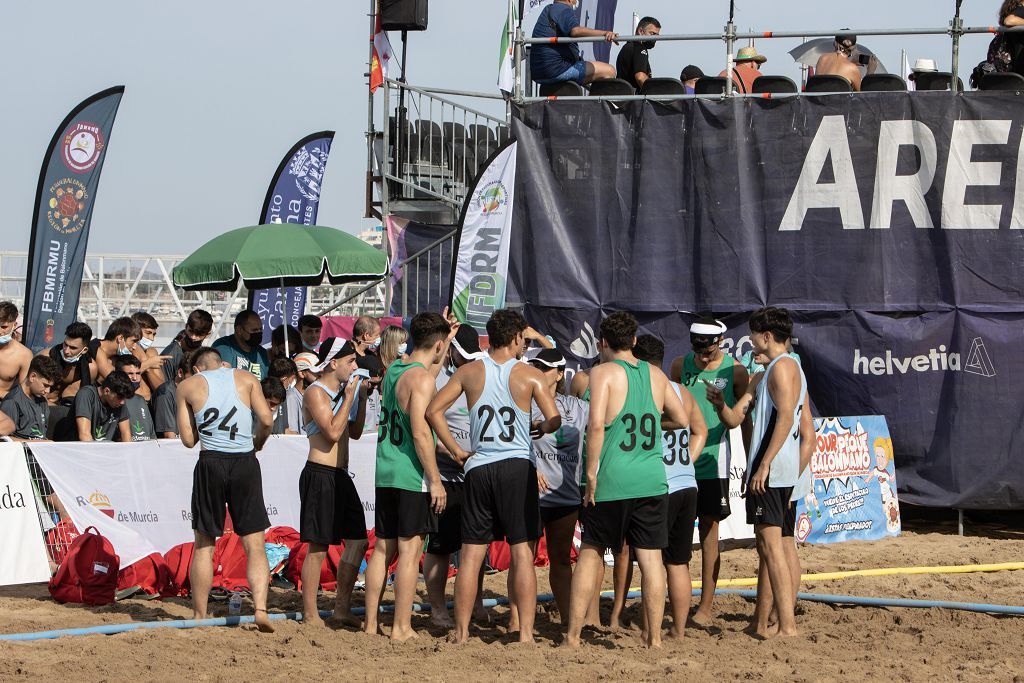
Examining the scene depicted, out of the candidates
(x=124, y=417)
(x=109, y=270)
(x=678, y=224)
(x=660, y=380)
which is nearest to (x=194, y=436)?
(x=124, y=417)

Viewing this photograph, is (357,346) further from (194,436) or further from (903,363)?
(903,363)

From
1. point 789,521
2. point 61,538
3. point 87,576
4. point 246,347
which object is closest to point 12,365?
point 61,538

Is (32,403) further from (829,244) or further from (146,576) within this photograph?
(829,244)

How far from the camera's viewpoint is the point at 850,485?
35.4ft

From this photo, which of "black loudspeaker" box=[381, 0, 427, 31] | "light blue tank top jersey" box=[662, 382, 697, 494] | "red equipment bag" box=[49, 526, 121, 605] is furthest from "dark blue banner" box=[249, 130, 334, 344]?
"light blue tank top jersey" box=[662, 382, 697, 494]

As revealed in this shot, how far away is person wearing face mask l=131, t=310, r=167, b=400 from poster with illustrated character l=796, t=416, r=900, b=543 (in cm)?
580

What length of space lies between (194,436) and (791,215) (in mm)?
6386

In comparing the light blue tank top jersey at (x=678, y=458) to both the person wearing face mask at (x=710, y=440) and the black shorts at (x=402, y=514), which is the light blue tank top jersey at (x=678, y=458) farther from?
the black shorts at (x=402, y=514)

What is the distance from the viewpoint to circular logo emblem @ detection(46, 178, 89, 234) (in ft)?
44.2

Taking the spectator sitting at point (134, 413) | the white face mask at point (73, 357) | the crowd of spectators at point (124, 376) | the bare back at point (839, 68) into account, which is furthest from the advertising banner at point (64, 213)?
the bare back at point (839, 68)

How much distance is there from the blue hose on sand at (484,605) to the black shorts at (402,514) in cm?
80

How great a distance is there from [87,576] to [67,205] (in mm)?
6713

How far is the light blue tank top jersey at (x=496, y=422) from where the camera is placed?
22.1ft

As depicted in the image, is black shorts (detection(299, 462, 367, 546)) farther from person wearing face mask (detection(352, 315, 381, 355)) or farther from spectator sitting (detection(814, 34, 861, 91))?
spectator sitting (detection(814, 34, 861, 91))
